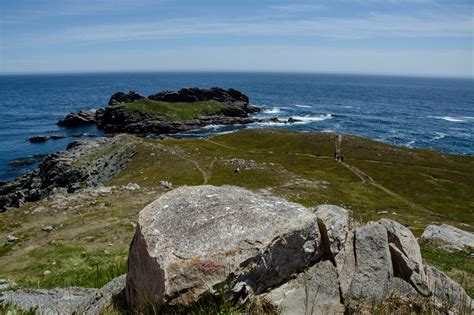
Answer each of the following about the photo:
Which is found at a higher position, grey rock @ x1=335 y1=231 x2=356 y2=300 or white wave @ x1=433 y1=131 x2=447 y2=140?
→ grey rock @ x1=335 y1=231 x2=356 y2=300

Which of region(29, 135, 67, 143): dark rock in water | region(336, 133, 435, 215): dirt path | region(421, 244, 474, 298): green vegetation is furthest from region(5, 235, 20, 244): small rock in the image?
region(29, 135, 67, 143): dark rock in water

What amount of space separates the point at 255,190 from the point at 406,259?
4129cm

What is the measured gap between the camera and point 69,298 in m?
17.4

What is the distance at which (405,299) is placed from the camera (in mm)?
12867

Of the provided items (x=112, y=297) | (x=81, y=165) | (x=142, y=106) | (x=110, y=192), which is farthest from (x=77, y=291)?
(x=142, y=106)

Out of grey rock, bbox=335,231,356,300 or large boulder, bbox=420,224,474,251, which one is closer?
grey rock, bbox=335,231,356,300

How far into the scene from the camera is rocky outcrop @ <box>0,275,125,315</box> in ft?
47.3

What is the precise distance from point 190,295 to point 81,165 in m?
76.5

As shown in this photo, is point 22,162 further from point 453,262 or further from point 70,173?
point 453,262

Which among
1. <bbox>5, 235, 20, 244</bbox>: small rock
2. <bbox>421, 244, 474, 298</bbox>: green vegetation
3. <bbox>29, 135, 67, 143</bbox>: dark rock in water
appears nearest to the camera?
<bbox>421, 244, 474, 298</bbox>: green vegetation

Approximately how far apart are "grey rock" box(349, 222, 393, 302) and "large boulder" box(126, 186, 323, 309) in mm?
1702

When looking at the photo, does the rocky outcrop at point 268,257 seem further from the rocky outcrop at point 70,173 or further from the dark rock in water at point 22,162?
the dark rock in water at point 22,162

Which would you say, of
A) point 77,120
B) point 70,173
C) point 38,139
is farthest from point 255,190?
point 77,120

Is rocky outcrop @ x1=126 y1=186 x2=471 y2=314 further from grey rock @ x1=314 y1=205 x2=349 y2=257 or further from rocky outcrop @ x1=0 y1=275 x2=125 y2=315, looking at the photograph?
rocky outcrop @ x1=0 y1=275 x2=125 y2=315
